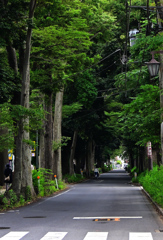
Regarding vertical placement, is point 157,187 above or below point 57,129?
below

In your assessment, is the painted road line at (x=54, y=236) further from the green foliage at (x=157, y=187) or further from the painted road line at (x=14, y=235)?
the green foliage at (x=157, y=187)

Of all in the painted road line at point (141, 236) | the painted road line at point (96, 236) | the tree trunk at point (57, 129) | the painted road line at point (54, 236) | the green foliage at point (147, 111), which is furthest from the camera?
the tree trunk at point (57, 129)

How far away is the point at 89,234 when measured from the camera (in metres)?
10.9

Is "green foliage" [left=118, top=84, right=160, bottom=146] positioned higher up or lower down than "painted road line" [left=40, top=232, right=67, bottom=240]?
higher up

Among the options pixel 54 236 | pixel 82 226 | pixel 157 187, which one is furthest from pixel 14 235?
pixel 157 187

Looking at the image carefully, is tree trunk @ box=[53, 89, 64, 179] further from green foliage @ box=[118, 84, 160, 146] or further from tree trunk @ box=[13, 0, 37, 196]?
tree trunk @ box=[13, 0, 37, 196]

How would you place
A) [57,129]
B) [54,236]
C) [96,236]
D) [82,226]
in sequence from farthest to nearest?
1. [57,129]
2. [82,226]
3. [54,236]
4. [96,236]

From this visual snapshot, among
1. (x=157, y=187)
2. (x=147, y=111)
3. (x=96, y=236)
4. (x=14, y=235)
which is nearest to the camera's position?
(x=96, y=236)

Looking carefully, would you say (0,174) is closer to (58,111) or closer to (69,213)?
(58,111)

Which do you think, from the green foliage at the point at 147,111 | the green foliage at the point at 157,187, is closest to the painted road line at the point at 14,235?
the green foliage at the point at 157,187

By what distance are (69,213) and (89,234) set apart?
5.59 meters

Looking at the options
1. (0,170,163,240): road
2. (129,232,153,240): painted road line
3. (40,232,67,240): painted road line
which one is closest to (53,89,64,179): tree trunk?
(0,170,163,240): road

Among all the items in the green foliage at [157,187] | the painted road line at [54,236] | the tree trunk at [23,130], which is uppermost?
the tree trunk at [23,130]

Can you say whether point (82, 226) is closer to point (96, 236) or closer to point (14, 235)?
point (96, 236)
